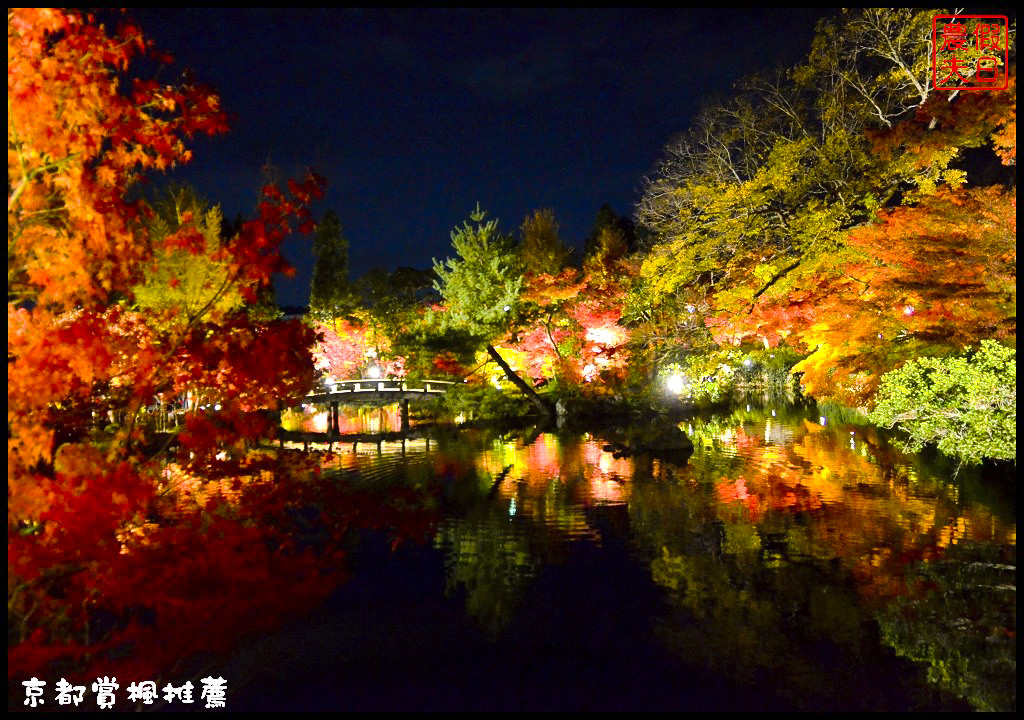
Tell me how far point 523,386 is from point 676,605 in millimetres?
17936

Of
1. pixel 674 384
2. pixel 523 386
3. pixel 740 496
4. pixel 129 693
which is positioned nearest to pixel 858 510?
pixel 740 496

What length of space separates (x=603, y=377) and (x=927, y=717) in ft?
66.8

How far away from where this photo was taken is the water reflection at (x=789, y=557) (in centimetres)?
557

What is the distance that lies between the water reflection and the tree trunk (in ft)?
28.1

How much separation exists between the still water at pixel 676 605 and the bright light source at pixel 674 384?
13873 mm

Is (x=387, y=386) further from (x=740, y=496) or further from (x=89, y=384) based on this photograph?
(x=89, y=384)

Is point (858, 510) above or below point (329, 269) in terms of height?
below

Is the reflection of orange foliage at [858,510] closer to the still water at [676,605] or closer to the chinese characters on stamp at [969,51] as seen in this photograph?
the still water at [676,605]

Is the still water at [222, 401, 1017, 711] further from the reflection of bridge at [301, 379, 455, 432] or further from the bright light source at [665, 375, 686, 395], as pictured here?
the bright light source at [665, 375, 686, 395]

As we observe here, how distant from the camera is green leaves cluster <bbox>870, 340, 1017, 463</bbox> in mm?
9422

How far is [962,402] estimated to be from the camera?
10133mm

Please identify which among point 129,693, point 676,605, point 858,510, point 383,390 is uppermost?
point 383,390

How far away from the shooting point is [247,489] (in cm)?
1315

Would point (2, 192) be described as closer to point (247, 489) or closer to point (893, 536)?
point (247, 489)
